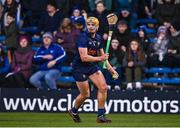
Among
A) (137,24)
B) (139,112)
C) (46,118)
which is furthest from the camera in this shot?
(137,24)

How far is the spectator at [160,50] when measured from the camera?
782 inches

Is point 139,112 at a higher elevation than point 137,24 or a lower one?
lower

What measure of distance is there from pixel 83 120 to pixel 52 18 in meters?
5.62

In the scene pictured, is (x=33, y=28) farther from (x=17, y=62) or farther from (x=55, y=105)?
(x=55, y=105)

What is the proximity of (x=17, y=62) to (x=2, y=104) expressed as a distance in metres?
1.69

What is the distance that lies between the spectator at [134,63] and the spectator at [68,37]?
5.24 feet

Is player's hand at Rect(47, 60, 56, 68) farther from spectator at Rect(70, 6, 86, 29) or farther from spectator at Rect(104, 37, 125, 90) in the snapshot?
spectator at Rect(70, 6, 86, 29)

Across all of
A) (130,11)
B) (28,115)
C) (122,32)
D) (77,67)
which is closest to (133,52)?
(122,32)

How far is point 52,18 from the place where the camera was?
827 inches

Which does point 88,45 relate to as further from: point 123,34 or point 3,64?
point 3,64

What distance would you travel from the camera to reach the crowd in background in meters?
19.5

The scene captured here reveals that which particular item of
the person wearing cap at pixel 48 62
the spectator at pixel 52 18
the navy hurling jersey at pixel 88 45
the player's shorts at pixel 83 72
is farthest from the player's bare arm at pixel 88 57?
the spectator at pixel 52 18

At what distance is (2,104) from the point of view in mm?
18672

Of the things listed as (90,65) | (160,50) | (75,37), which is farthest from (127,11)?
(90,65)
